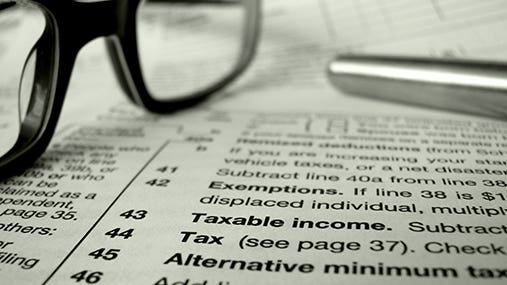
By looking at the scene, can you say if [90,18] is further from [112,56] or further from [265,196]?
[265,196]

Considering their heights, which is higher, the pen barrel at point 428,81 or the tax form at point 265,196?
the pen barrel at point 428,81

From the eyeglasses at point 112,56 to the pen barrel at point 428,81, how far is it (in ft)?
0.48

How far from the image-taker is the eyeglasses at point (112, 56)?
0.42m

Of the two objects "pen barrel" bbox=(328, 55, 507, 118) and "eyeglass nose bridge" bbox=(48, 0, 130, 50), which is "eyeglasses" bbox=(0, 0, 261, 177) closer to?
"eyeglass nose bridge" bbox=(48, 0, 130, 50)

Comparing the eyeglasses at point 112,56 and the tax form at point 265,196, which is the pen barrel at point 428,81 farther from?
the eyeglasses at point 112,56

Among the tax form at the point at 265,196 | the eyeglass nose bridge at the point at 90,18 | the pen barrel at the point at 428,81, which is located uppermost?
the eyeglass nose bridge at the point at 90,18

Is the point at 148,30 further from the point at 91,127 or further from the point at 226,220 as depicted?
the point at 226,220

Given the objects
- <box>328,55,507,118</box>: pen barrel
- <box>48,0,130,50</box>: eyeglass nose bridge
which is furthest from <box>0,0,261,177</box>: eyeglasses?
<box>328,55,507,118</box>: pen barrel

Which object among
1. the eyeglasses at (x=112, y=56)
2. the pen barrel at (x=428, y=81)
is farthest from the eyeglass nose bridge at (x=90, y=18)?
the pen barrel at (x=428, y=81)

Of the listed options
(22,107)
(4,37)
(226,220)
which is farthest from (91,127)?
(4,37)

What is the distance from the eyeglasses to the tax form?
0.02 metres

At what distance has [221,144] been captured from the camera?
0.44 m

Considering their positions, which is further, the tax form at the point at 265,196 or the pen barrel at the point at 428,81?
the pen barrel at the point at 428,81

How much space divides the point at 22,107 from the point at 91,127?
0.09 m
